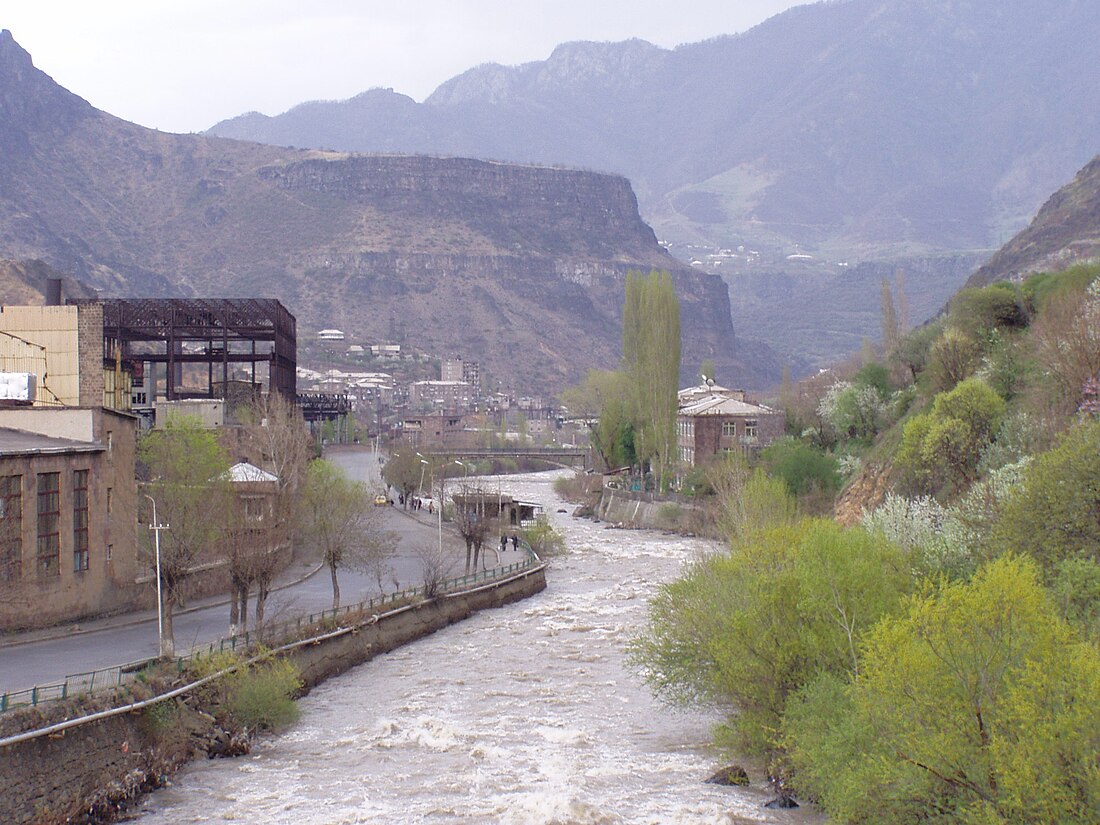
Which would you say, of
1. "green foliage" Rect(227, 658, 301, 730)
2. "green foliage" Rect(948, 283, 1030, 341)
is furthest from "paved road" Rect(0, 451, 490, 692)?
"green foliage" Rect(948, 283, 1030, 341)

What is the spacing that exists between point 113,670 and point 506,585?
3081cm

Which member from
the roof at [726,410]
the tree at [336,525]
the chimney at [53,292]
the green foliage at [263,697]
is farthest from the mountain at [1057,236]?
the green foliage at [263,697]

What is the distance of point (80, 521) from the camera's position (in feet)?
140

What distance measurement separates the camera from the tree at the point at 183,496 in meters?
41.8

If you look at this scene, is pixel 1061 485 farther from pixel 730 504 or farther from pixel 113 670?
pixel 730 504

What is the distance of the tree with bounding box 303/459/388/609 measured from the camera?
175 feet

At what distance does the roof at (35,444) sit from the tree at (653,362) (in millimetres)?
62521

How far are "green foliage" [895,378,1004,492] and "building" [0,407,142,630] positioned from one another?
29.4m

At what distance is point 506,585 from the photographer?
62.8 metres

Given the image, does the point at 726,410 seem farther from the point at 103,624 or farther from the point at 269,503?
the point at 103,624

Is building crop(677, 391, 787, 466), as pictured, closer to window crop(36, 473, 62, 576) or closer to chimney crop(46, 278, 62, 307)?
chimney crop(46, 278, 62, 307)

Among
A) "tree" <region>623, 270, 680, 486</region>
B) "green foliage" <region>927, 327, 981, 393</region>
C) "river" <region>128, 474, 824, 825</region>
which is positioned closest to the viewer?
"river" <region>128, 474, 824, 825</region>

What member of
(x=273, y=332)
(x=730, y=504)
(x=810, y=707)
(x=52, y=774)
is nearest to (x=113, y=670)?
(x=52, y=774)

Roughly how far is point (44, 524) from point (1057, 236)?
126 meters
